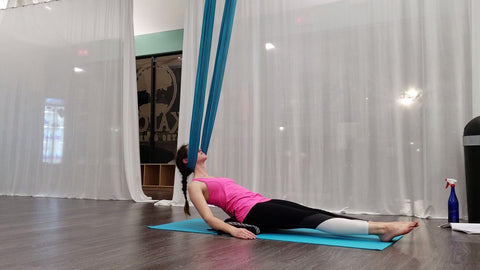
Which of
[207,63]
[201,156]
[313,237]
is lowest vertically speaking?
[313,237]

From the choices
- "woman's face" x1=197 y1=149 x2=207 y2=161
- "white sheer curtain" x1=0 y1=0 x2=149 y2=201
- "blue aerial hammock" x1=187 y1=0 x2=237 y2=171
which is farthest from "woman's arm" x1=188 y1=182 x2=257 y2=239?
"white sheer curtain" x1=0 y1=0 x2=149 y2=201

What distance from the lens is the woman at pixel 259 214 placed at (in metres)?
2.20

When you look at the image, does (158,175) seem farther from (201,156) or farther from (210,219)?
(210,219)

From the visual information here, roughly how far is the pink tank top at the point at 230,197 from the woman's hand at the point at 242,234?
0.42 feet

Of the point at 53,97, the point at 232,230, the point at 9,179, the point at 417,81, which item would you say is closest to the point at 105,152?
the point at 53,97

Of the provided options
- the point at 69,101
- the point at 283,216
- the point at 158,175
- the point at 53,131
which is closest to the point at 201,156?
the point at 283,216

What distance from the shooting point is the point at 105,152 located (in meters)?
5.43

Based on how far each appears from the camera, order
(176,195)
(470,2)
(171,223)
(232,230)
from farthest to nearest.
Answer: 1. (176,195)
2. (470,2)
3. (171,223)
4. (232,230)

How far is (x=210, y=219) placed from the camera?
2475mm

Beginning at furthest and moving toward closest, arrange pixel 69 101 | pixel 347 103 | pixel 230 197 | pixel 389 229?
pixel 69 101
pixel 347 103
pixel 230 197
pixel 389 229

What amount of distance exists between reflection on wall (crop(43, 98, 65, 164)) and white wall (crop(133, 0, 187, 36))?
1.83m

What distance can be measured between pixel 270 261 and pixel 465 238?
1.41 m

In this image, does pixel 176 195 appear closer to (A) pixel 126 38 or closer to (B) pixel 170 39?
(A) pixel 126 38

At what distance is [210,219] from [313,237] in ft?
2.04
